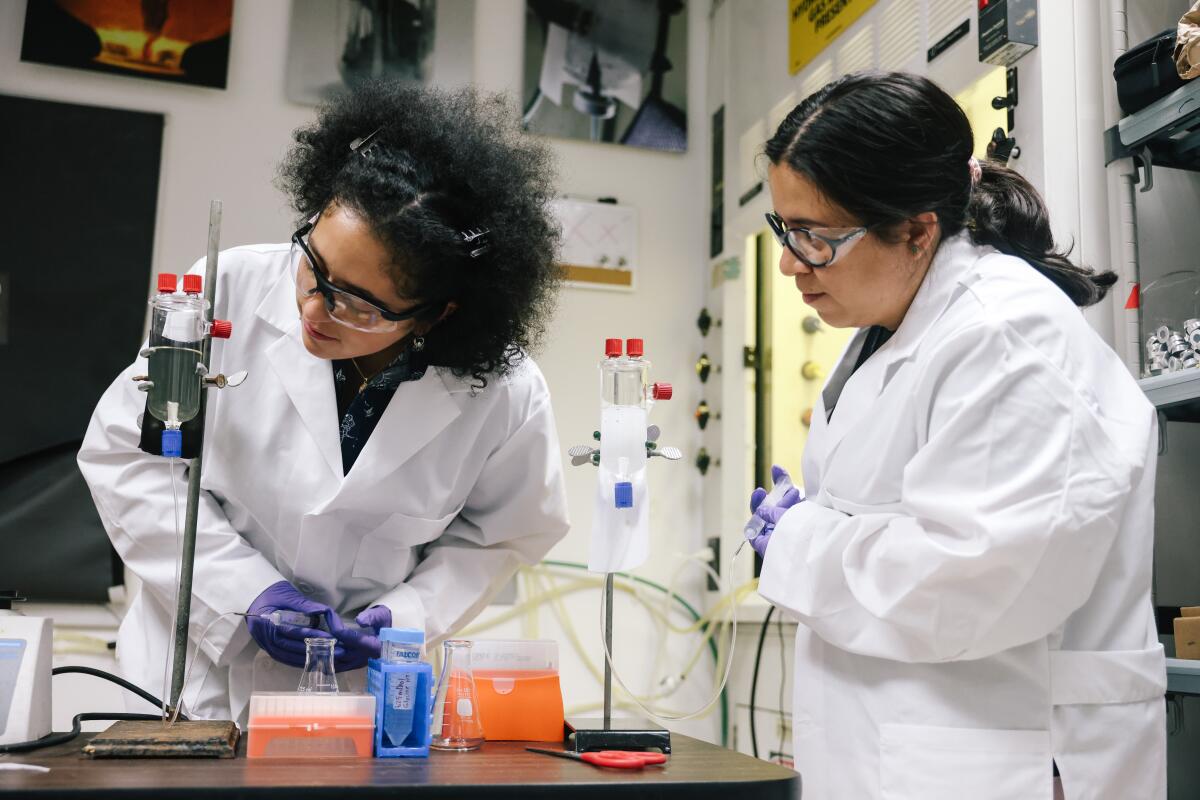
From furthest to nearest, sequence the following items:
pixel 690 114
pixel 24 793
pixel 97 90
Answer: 1. pixel 690 114
2. pixel 97 90
3. pixel 24 793

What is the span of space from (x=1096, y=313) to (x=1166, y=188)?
0.90 feet

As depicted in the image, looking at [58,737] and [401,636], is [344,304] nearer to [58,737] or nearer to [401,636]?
[401,636]

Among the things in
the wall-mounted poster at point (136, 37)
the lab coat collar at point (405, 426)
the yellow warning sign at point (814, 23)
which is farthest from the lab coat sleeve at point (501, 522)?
the wall-mounted poster at point (136, 37)

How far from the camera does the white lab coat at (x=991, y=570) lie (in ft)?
3.38

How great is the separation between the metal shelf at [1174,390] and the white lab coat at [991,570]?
38 cm

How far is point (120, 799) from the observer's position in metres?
0.79

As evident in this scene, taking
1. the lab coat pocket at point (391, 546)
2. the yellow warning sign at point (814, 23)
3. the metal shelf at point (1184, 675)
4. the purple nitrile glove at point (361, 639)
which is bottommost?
the metal shelf at point (1184, 675)

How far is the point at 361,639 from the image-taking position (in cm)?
126

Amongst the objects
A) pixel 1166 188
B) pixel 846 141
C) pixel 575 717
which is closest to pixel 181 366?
pixel 846 141

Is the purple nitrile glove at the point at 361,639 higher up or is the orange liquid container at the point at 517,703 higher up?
the purple nitrile glove at the point at 361,639

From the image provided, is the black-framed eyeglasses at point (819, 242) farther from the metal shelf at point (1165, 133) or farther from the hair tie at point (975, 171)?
the metal shelf at point (1165, 133)

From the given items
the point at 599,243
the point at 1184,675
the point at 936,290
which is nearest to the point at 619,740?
the point at 936,290

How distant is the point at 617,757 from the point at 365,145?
2.81ft

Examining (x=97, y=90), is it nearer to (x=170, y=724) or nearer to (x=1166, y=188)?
(x=170, y=724)
